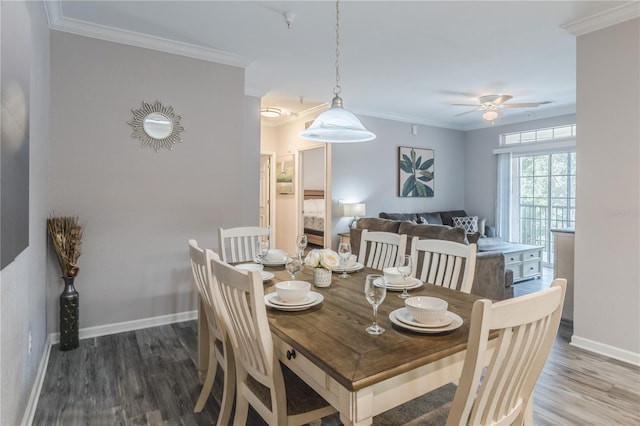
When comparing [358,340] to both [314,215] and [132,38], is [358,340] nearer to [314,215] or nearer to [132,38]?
[132,38]

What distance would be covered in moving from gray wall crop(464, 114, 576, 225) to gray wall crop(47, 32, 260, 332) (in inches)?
206

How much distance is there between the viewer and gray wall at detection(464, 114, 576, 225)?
6.97m

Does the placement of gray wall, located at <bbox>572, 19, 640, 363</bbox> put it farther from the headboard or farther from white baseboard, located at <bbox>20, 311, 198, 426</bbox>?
the headboard

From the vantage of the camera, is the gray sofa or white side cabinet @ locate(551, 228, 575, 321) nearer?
white side cabinet @ locate(551, 228, 575, 321)

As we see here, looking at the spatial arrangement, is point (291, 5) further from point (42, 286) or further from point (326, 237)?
point (326, 237)

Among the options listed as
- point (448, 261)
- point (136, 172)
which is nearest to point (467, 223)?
point (448, 261)

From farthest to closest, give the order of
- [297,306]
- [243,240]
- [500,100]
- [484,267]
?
1. [500,100]
2. [484,267]
3. [243,240]
4. [297,306]

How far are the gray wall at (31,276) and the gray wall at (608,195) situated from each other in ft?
12.0

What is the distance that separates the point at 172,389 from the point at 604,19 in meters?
4.08

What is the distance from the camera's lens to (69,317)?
9.39ft

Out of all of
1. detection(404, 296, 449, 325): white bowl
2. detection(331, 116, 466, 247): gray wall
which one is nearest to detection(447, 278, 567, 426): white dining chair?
detection(404, 296, 449, 325): white bowl

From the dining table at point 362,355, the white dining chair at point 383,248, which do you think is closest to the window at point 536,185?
the white dining chair at point 383,248

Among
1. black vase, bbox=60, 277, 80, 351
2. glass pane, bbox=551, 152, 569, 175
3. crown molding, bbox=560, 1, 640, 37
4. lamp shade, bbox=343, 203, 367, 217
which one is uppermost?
crown molding, bbox=560, 1, 640, 37

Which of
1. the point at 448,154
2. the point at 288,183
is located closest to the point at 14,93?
the point at 288,183
